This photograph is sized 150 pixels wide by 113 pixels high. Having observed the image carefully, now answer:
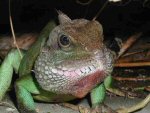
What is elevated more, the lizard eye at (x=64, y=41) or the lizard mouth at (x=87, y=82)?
the lizard eye at (x=64, y=41)

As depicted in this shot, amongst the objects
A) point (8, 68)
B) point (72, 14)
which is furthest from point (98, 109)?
point (72, 14)

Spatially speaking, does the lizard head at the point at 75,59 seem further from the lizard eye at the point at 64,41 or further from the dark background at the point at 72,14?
the dark background at the point at 72,14

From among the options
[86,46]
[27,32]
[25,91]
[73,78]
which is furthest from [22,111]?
[27,32]

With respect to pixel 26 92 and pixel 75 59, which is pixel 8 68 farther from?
pixel 75 59

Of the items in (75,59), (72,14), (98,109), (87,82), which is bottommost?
(98,109)

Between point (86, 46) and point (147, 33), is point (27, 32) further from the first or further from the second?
point (86, 46)

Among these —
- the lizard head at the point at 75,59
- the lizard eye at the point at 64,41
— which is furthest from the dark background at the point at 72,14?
the lizard eye at the point at 64,41

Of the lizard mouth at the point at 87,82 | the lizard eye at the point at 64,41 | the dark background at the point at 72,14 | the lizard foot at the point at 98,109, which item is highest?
the lizard eye at the point at 64,41
